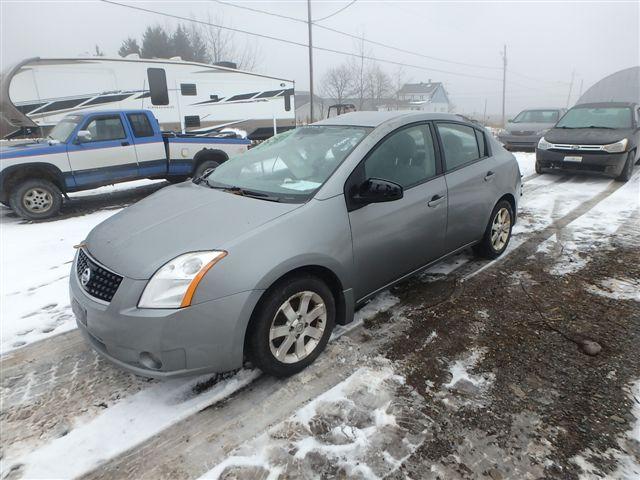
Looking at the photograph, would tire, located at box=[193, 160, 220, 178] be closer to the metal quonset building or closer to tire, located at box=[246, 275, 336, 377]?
tire, located at box=[246, 275, 336, 377]

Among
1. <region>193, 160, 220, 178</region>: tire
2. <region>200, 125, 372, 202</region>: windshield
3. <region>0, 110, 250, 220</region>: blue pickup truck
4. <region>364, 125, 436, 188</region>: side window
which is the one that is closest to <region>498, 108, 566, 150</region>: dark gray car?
<region>0, 110, 250, 220</region>: blue pickup truck

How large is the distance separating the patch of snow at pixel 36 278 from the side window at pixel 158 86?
7.88 m

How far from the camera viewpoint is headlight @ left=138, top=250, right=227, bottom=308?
222 cm

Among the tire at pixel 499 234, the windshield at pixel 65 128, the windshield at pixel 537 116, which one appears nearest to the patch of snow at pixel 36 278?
the windshield at pixel 65 128

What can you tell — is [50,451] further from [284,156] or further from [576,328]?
[576,328]

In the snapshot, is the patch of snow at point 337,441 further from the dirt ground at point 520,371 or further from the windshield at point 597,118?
the windshield at point 597,118

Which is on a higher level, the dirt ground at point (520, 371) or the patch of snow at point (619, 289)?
the patch of snow at point (619, 289)

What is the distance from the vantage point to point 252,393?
2.62 m

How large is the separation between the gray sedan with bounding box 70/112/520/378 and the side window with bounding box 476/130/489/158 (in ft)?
0.91

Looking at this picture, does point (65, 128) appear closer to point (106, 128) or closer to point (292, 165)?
point (106, 128)

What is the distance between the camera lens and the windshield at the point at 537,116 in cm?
1445

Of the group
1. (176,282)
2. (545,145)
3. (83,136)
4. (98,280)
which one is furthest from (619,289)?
(83,136)

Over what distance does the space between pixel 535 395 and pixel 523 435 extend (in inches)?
15.2

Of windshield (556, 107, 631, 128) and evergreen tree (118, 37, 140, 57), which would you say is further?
evergreen tree (118, 37, 140, 57)
